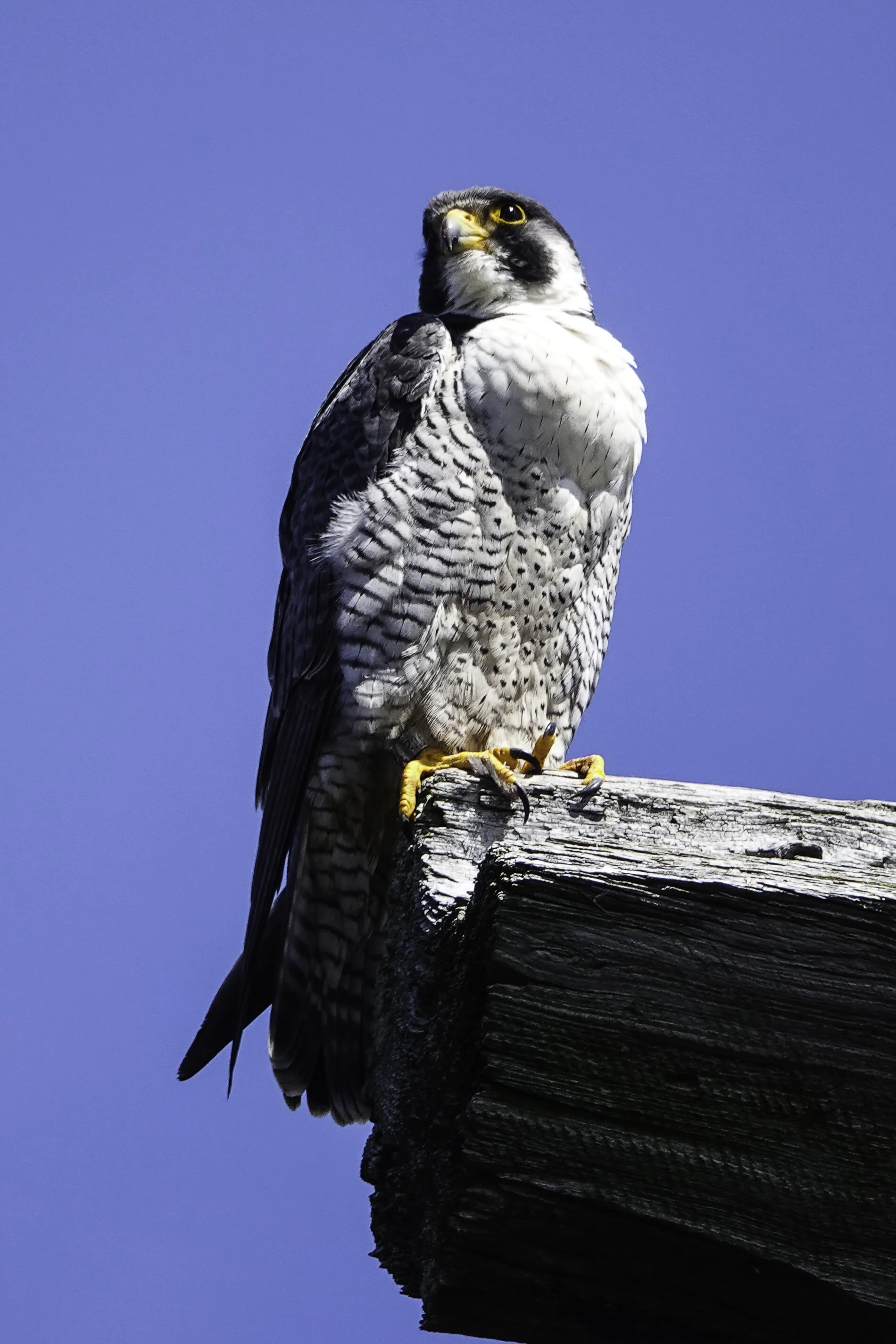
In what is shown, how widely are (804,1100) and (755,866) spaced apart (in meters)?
0.25

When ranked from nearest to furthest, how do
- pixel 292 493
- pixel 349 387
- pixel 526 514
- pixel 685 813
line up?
pixel 685 813 → pixel 526 514 → pixel 349 387 → pixel 292 493

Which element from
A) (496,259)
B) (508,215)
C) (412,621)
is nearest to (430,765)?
(412,621)

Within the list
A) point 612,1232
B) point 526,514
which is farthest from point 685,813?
point 526,514

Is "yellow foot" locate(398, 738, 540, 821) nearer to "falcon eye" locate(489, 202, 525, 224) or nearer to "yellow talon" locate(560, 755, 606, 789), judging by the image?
"yellow talon" locate(560, 755, 606, 789)

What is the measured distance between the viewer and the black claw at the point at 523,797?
5.24 feet

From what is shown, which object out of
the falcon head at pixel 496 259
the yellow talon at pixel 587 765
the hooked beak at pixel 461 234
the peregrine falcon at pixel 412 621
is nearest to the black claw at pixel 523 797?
A: the yellow talon at pixel 587 765

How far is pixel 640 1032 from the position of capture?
1.39m

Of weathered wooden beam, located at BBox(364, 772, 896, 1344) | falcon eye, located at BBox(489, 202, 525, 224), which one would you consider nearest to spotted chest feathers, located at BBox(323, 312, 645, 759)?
falcon eye, located at BBox(489, 202, 525, 224)

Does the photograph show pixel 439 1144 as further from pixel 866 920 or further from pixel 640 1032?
pixel 866 920

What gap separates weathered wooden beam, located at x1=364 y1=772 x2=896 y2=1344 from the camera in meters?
1.37

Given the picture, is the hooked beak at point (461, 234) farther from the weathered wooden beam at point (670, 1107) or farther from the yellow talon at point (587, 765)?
the weathered wooden beam at point (670, 1107)

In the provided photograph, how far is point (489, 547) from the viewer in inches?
123

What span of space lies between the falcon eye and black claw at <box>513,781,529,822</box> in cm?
300

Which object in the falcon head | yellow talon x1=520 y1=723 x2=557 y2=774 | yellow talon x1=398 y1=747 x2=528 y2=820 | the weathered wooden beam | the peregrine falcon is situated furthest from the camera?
the falcon head
